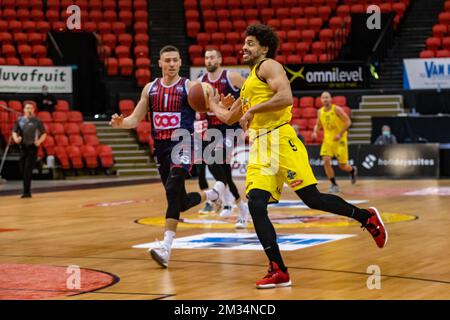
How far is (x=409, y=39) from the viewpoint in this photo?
30250mm

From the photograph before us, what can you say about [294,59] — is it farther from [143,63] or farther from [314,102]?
[143,63]

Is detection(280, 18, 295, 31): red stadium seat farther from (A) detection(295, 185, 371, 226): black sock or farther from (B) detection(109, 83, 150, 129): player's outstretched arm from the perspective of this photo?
(A) detection(295, 185, 371, 226): black sock

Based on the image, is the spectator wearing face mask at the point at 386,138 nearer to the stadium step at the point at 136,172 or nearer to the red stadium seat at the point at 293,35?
the stadium step at the point at 136,172

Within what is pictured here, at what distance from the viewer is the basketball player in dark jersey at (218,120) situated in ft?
39.5

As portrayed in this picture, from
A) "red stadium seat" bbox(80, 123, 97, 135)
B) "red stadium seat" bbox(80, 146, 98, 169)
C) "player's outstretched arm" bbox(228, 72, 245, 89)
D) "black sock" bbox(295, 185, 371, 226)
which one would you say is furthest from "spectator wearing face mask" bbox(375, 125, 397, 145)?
"black sock" bbox(295, 185, 371, 226)

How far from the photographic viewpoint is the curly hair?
7.47 m

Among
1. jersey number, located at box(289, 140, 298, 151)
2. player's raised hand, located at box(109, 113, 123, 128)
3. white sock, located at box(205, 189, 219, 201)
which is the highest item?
player's raised hand, located at box(109, 113, 123, 128)

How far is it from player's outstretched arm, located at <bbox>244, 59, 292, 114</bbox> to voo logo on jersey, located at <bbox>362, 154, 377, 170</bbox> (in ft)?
55.3

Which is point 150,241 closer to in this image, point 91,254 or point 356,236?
point 91,254

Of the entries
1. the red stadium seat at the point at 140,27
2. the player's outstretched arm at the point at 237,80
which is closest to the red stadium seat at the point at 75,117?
the red stadium seat at the point at 140,27

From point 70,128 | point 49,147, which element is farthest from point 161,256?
point 70,128

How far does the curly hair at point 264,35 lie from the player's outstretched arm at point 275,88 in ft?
0.54

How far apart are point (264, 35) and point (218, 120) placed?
210 inches

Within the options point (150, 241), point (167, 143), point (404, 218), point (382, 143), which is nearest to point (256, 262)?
point (167, 143)
